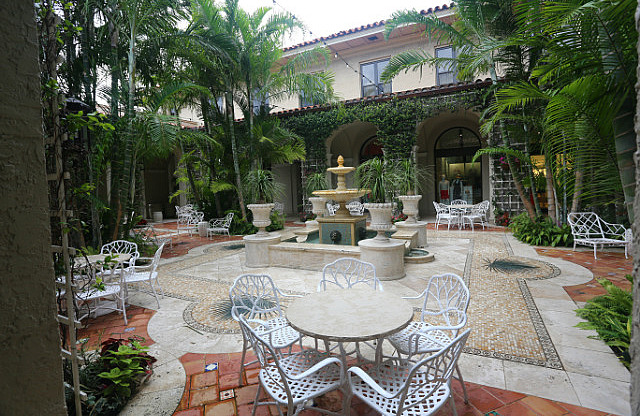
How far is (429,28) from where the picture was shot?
8555 millimetres

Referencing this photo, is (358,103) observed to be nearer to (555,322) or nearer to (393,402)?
(555,322)

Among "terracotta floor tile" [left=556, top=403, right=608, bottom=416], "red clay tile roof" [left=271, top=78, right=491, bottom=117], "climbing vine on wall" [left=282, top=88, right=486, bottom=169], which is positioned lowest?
"terracotta floor tile" [left=556, top=403, right=608, bottom=416]

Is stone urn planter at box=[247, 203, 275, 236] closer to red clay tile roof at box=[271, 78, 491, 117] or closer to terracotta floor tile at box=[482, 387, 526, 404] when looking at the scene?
terracotta floor tile at box=[482, 387, 526, 404]

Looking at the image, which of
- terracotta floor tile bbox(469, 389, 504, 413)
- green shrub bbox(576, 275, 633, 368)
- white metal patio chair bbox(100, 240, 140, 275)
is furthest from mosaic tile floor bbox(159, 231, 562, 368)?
white metal patio chair bbox(100, 240, 140, 275)

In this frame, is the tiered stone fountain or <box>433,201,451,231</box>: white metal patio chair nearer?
the tiered stone fountain

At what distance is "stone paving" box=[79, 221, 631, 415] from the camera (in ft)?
7.82

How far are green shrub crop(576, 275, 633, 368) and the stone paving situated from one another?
0.09m

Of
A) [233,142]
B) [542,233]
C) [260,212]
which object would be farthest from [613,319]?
[233,142]

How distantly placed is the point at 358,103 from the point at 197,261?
7924mm

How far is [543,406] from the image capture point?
226 centimetres

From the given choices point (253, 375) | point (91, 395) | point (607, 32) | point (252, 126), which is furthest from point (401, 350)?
point (252, 126)

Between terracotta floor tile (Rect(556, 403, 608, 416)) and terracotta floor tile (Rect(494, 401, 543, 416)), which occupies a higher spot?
terracotta floor tile (Rect(556, 403, 608, 416))

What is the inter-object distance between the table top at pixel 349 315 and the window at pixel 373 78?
12.6 meters

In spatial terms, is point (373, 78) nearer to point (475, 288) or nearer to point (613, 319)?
point (475, 288)
